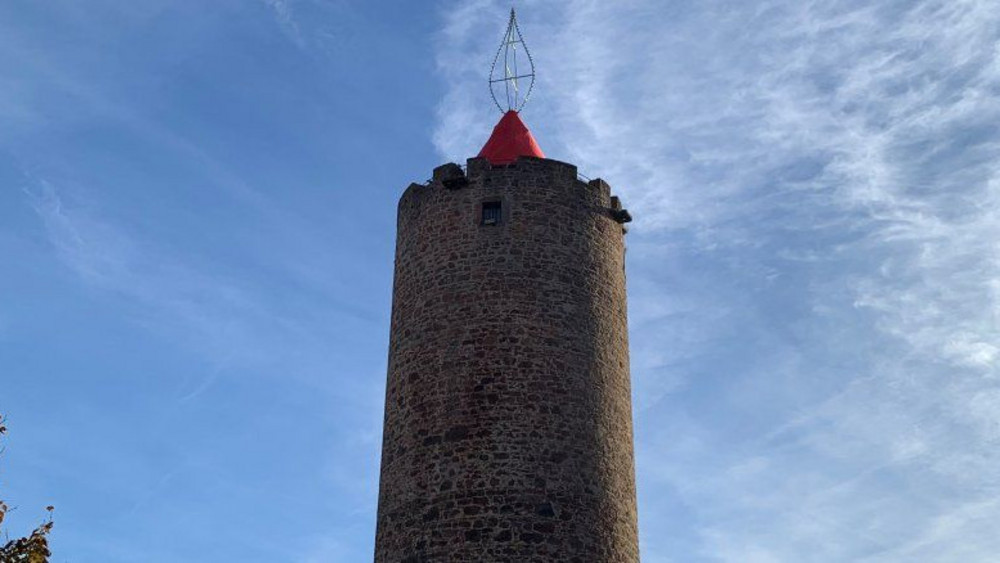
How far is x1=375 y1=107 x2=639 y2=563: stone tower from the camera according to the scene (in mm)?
15789

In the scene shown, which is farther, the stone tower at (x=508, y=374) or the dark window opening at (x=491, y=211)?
the dark window opening at (x=491, y=211)

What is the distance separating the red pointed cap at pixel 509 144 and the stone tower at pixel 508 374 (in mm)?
830

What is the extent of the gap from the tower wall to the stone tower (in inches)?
0.9

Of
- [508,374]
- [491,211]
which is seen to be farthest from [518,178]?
[508,374]

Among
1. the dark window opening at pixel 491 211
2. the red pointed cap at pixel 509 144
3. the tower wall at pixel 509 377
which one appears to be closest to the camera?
the tower wall at pixel 509 377

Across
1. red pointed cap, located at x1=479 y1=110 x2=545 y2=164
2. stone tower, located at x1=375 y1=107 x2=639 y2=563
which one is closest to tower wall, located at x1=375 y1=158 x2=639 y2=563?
stone tower, located at x1=375 y1=107 x2=639 y2=563

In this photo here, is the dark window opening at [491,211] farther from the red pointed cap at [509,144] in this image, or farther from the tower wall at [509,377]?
the red pointed cap at [509,144]

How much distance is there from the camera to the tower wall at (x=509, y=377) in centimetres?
1579

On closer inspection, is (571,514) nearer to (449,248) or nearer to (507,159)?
(449,248)

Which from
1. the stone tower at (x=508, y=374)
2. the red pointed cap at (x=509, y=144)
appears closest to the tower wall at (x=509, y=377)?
the stone tower at (x=508, y=374)

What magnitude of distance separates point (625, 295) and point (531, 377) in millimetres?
3112

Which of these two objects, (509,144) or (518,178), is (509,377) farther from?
(509,144)

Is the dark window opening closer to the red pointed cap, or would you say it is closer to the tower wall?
the tower wall

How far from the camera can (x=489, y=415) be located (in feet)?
53.4
